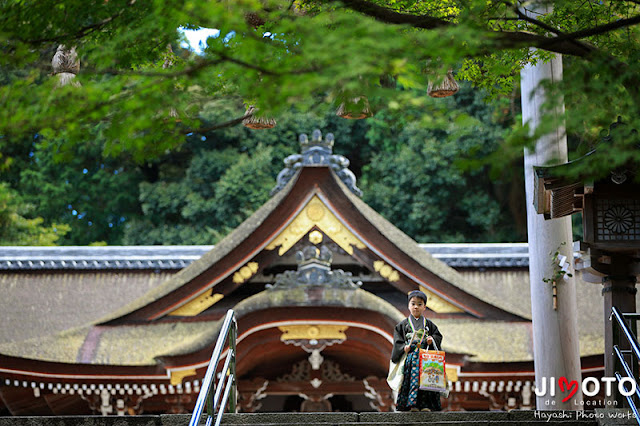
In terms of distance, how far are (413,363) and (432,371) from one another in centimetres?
21

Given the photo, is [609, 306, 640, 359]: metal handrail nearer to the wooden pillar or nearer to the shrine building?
the wooden pillar

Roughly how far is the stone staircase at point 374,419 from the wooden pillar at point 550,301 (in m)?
1.47

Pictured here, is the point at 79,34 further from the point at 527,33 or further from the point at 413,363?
the point at 413,363

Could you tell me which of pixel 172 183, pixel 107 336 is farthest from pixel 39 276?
pixel 172 183

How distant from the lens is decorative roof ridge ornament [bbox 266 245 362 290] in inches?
359

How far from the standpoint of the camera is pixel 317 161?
9805 millimetres

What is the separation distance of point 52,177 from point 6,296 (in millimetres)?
11512

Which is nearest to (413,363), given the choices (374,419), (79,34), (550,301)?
(374,419)

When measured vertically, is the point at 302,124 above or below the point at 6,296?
above

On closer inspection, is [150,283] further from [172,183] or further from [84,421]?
[172,183]

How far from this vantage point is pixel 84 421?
207 inches

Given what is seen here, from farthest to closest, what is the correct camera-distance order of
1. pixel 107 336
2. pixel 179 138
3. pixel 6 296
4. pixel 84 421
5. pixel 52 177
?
1. pixel 52 177
2. pixel 6 296
3. pixel 107 336
4. pixel 84 421
5. pixel 179 138

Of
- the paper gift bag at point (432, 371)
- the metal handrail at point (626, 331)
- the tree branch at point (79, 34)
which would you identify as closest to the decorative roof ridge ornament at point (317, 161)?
the paper gift bag at point (432, 371)

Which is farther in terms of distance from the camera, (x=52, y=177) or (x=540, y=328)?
(x=52, y=177)
